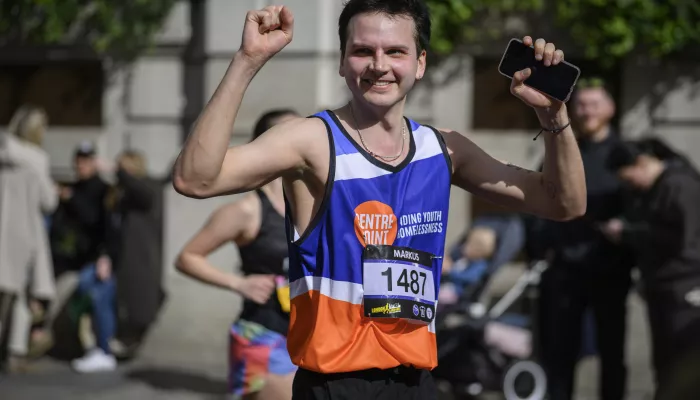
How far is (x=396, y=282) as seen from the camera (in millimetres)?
3162

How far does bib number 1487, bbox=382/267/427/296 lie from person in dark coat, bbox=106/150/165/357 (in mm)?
7069

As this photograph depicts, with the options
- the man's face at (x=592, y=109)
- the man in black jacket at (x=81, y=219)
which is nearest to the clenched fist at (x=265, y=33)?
the man's face at (x=592, y=109)

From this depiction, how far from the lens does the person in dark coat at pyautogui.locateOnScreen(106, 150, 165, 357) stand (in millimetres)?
10148

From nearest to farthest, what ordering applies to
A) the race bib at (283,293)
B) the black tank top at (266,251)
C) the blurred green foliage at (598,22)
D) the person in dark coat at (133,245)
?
the race bib at (283,293) < the black tank top at (266,251) < the blurred green foliage at (598,22) < the person in dark coat at (133,245)

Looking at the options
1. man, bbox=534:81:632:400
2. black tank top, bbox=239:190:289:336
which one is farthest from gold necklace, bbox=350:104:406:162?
man, bbox=534:81:632:400

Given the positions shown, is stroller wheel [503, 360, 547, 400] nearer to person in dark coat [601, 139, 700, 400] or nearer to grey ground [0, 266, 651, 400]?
grey ground [0, 266, 651, 400]

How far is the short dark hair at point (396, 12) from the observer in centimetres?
319

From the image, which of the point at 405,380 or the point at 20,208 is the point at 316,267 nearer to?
the point at 405,380

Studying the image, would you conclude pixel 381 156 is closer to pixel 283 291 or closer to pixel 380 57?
pixel 380 57

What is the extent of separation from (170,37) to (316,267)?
8142 mm

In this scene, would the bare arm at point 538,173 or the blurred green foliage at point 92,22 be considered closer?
the bare arm at point 538,173

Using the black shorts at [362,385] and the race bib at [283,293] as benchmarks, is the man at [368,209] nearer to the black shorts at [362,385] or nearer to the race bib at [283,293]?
the black shorts at [362,385]

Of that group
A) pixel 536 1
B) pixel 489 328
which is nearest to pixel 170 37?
Result: pixel 536 1

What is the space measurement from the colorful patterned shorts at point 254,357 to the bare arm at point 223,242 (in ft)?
0.52
